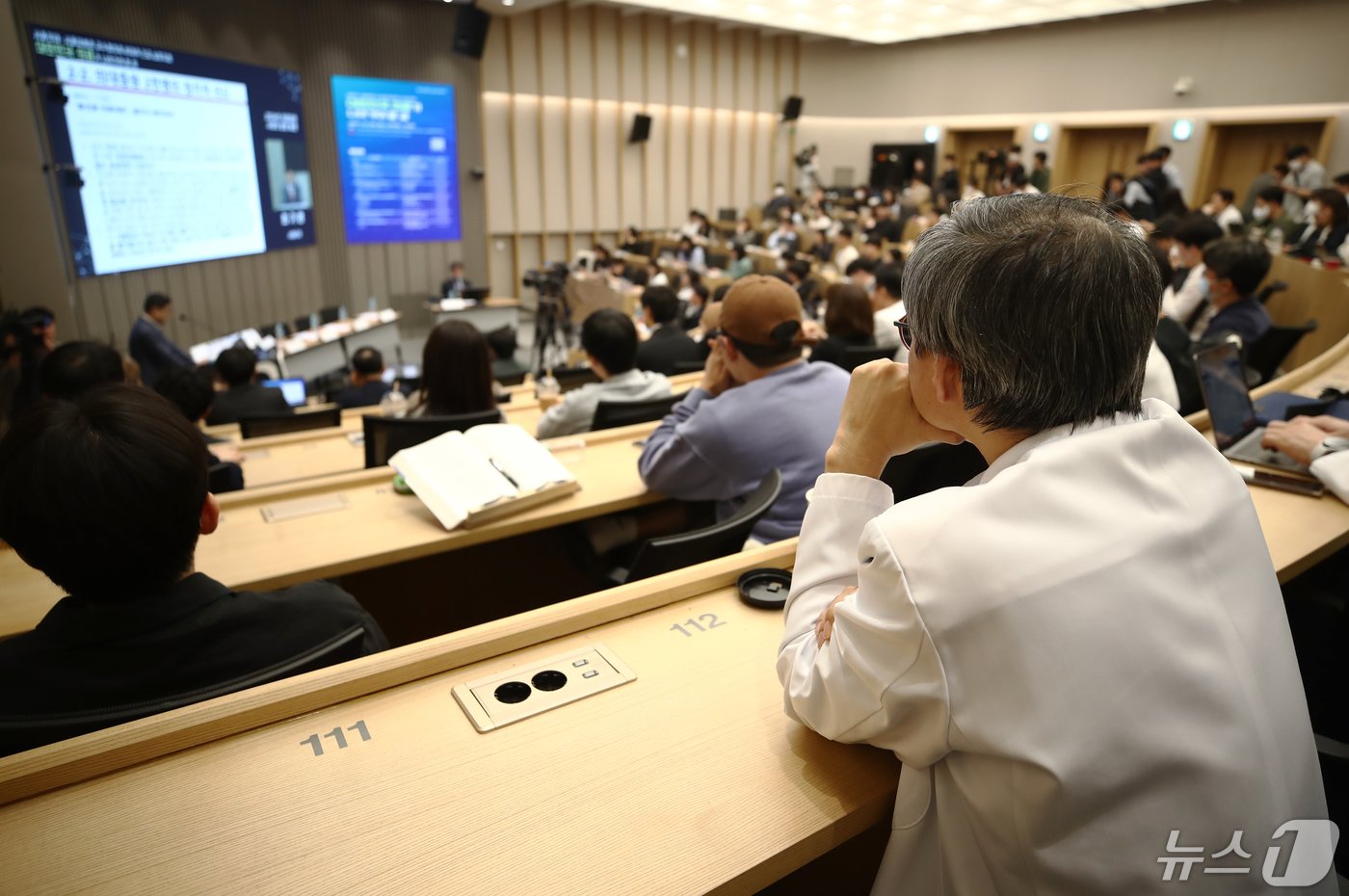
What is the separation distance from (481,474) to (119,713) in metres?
1.22

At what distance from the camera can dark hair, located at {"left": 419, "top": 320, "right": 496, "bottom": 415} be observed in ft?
9.97

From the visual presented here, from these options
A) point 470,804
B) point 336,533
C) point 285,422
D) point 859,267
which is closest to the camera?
point 470,804

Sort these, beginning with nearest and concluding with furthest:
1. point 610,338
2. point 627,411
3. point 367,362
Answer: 1. point 627,411
2. point 610,338
3. point 367,362

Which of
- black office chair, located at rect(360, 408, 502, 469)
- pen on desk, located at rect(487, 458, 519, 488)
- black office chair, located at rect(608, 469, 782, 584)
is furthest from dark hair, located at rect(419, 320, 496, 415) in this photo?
black office chair, located at rect(608, 469, 782, 584)

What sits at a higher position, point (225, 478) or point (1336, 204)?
point (1336, 204)

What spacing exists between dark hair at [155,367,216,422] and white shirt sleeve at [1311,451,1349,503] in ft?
13.4

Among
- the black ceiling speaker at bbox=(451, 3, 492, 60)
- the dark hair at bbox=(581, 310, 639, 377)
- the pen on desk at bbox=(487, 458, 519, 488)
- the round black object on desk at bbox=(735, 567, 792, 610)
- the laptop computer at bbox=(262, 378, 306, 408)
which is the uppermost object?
the black ceiling speaker at bbox=(451, 3, 492, 60)

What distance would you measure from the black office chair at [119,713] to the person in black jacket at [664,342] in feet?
12.4

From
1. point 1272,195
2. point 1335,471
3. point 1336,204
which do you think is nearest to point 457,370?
point 1335,471

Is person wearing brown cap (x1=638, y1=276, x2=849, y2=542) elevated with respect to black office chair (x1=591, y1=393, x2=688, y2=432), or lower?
elevated

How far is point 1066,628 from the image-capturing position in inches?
32.3

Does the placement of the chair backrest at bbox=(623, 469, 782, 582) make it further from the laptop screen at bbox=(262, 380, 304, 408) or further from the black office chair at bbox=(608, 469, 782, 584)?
the laptop screen at bbox=(262, 380, 304, 408)

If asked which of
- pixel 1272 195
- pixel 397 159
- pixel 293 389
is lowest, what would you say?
pixel 293 389

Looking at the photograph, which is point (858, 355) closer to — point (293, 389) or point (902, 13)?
point (293, 389)
